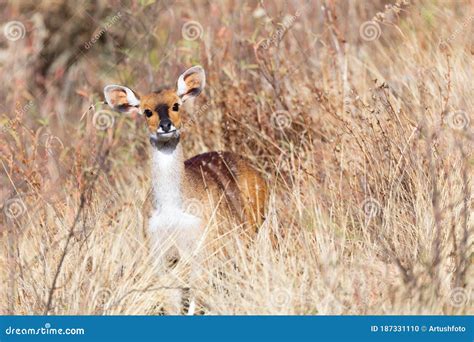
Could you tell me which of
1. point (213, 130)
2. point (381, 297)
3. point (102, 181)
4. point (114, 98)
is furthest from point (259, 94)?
point (381, 297)

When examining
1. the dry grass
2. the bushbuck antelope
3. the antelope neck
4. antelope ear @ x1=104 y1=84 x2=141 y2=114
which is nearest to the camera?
the dry grass

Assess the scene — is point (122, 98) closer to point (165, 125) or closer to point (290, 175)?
point (165, 125)

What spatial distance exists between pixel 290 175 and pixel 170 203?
1.05 meters

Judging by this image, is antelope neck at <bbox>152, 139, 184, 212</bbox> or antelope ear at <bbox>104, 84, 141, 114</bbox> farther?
antelope ear at <bbox>104, 84, 141, 114</bbox>

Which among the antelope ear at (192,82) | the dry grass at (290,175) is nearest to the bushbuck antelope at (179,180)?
the antelope ear at (192,82)

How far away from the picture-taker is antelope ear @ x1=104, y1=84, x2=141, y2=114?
6.50 metres

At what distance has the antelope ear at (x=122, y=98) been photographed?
6.50 meters

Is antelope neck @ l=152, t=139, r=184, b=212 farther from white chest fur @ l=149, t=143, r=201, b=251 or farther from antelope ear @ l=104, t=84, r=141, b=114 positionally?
antelope ear @ l=104, t=84, r=141, b=114

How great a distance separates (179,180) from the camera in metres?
6.43

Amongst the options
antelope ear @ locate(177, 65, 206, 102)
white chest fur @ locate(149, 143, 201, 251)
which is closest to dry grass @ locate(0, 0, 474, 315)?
white chest fur @ locate(149, 143, 201, 251)

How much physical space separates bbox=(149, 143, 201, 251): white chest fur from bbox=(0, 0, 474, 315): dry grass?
165 millimetres

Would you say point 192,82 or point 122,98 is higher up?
point 192,82

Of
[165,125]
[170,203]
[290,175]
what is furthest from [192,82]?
[290,175]

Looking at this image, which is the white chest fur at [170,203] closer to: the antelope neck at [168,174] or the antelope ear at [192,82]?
the antelope neck at [168,174]
